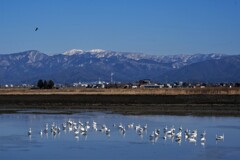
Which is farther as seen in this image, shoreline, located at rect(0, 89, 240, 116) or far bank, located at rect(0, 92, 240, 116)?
far bank, located at rect(0, 92, 240, 116)

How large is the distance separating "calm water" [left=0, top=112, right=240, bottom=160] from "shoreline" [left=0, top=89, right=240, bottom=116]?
11.2 m

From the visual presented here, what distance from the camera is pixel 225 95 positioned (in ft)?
196

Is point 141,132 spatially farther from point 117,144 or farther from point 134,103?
point 134,103

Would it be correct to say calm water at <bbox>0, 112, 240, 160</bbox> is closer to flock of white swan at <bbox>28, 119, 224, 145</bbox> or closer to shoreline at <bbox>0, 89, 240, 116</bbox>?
flock of white swan at <bbox>28, 119, 224, 145</bbox>

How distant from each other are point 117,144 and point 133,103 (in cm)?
3126

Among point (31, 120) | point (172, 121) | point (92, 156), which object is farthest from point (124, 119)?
point (92, 156)

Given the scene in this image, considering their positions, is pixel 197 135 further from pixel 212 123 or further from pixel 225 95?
pixel 225 95

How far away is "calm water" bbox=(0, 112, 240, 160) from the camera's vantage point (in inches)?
986

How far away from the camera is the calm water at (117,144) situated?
82.2 feet

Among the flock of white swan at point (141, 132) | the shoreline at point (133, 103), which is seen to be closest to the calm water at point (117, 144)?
the flock of white swan at point (141, 132)

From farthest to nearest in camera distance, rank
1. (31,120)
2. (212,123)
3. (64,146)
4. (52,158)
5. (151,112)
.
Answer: (151,112), (31,120), (212,123), (64,146), (52,158)

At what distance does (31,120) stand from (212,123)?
11993 mm

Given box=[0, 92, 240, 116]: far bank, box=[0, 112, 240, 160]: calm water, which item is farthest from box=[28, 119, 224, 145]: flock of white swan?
box=[0, 92, 240, 116]: far bank

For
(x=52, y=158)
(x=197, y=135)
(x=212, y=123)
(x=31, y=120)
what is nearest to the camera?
(x=52, y=158)
